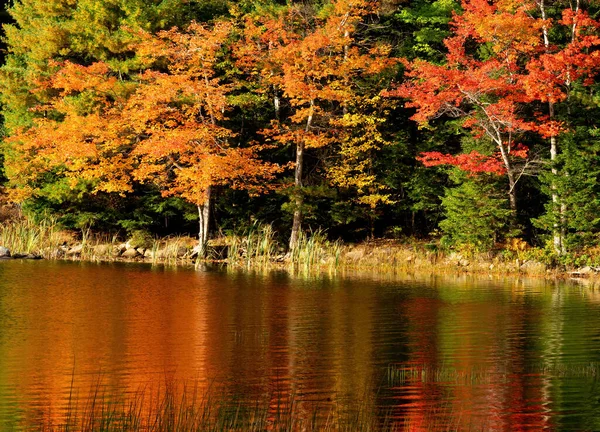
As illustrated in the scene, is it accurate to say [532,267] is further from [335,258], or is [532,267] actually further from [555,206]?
[335,258]

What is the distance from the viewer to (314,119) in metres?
38.4

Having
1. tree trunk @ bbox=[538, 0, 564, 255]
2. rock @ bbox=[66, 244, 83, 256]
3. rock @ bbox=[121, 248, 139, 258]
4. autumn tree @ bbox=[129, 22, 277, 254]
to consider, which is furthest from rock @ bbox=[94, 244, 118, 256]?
tree trunk @ bbox=[538, 0, 564, 255]

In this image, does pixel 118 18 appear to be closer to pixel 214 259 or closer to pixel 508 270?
pixel 214 259

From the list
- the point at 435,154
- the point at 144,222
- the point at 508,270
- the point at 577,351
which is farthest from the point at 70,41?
the point at 577,351

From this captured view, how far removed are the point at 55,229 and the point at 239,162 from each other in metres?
8.96

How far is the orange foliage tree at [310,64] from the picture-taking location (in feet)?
119

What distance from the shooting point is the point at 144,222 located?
39.9 m

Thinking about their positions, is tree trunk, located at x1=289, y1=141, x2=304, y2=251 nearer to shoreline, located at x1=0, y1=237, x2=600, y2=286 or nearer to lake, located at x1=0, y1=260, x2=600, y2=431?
shoreline, located at x1=0, y1=237, x2=600, y2=286

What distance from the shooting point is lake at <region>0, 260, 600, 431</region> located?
12.9m

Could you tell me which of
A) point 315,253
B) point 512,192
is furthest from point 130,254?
point 512,192

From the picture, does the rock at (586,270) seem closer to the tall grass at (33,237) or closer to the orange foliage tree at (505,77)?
the orange foliage tree at (505,77)

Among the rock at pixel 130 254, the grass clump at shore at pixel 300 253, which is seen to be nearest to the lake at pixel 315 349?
the grass clump at shore at pixel 300 253

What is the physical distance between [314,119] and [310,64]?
2.59 meters

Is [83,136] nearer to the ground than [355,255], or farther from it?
farther from it
